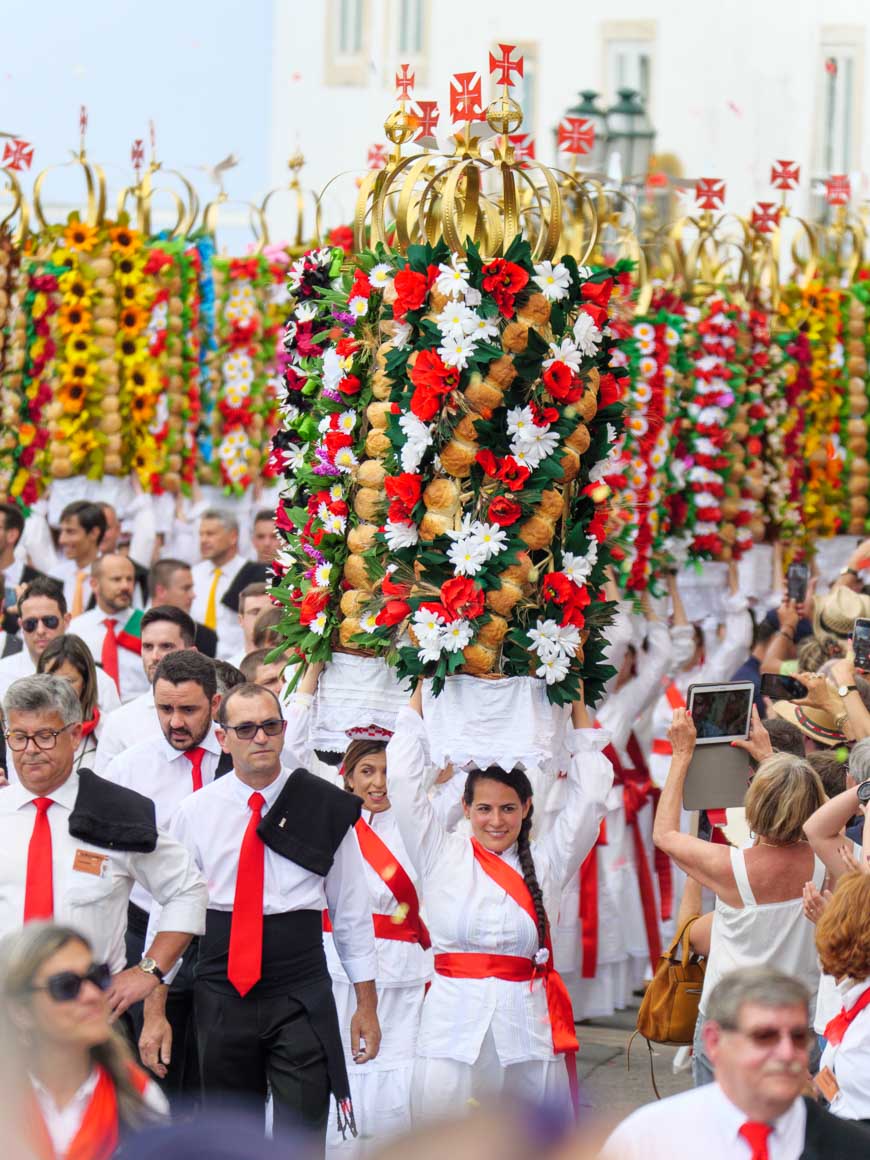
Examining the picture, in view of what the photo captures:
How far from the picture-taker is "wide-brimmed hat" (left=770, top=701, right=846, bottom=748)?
8.01 metres

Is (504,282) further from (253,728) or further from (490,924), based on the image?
(490,924)

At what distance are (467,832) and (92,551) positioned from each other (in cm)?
488

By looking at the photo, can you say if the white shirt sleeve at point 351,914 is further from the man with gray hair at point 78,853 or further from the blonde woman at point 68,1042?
the blonde woman at point 68,1042

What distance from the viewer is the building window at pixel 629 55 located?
89.6 ft

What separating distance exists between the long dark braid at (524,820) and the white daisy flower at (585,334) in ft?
4.72

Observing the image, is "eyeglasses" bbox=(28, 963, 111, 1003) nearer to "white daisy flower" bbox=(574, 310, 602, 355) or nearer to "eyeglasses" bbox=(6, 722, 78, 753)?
"eyeglasses" bbox=(6, 722, 78, 753)

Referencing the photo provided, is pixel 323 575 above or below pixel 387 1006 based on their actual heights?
above

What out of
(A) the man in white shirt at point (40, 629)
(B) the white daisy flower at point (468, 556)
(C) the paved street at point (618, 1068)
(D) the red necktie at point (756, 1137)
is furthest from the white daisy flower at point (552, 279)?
(D) the red necktie at point (756, 1137)

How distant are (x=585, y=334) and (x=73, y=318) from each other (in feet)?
20.1

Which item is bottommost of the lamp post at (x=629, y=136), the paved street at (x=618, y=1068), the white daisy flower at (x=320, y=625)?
the paved street at (x=618, y=1068)

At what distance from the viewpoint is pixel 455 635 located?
6664 millimetres

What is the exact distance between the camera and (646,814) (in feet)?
33.9

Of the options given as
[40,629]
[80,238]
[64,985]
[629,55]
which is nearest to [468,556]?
[64,985]

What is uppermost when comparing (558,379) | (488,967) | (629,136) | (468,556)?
(629,136)
